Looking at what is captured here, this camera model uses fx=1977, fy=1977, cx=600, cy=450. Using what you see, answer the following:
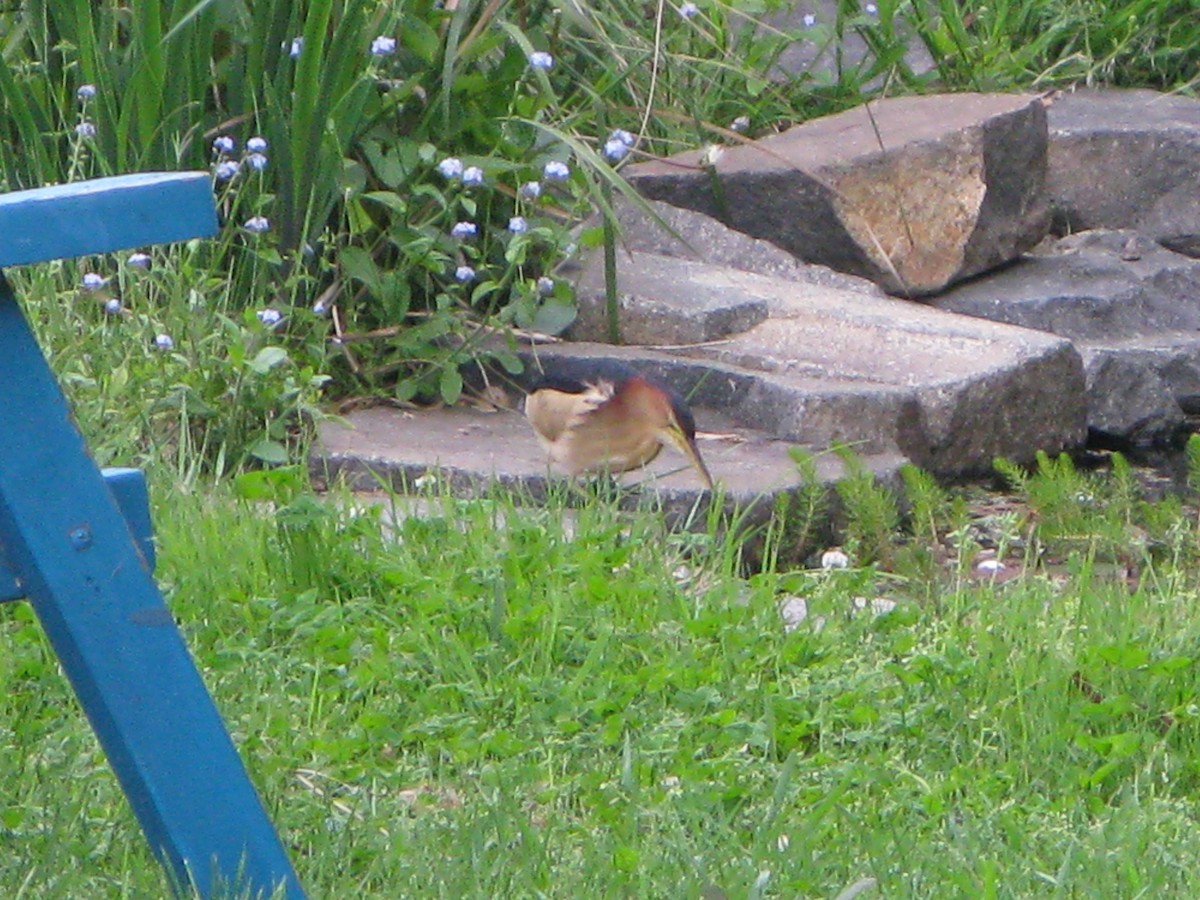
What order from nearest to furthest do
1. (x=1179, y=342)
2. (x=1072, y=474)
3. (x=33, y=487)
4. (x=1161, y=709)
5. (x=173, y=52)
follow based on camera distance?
(x=33, y=487) < (x=1161, y=709) < (x=1072, y=474) < (x=173, y=52) < (x=1179, y=342)

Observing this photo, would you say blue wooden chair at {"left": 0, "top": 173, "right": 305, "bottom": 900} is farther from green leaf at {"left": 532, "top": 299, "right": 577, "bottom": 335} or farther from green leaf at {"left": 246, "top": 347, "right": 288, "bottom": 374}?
green leaf at {"left": 532, "top": 299, "right": 577, "bottom": 335}

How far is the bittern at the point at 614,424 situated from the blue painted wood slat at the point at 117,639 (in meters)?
2.51

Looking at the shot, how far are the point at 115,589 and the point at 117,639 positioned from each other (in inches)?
2.3

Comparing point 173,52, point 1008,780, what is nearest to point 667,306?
point 173,52

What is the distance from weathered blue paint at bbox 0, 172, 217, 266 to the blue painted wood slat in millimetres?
15

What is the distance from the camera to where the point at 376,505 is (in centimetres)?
434

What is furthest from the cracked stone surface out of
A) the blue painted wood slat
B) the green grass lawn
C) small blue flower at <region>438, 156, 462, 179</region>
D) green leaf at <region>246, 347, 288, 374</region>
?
the blue painted wood slat

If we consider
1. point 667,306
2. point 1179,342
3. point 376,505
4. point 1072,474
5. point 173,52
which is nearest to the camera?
point 376,505

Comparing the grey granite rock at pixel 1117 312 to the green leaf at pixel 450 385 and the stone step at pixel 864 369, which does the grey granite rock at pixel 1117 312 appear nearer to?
the stone step at pixel 864 369

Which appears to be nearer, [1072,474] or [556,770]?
[556,770]

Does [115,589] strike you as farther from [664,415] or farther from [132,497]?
[664,415]

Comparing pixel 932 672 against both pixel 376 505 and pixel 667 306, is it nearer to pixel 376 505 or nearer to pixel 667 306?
pixel 376 505

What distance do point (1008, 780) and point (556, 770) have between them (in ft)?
2.41

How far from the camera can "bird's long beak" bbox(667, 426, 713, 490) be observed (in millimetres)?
4836
